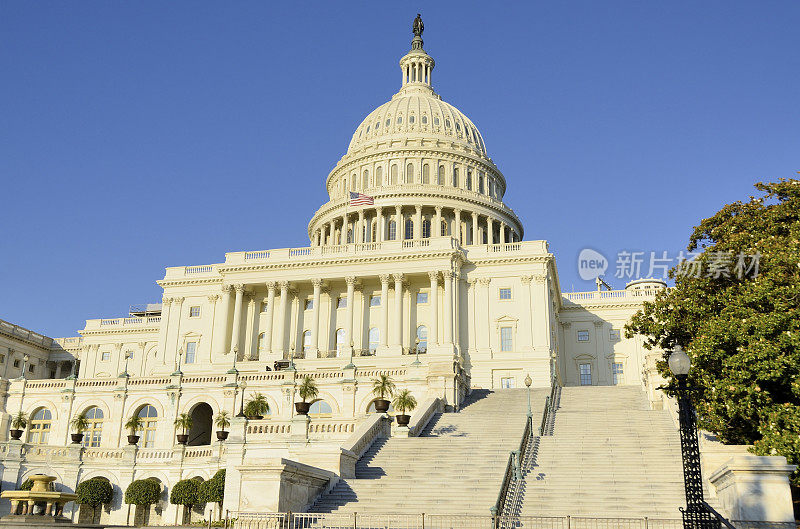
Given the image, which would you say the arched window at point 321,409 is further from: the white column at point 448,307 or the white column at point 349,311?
the white column at point 349,311

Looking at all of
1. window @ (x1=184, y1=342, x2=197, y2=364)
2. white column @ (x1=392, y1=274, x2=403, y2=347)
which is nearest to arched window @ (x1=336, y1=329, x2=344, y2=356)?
white column @ (x1=392, y1=274, x2=403, y2=347)

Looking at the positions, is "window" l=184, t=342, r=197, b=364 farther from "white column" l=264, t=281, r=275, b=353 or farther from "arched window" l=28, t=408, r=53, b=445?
"arched window" l=28, t=408, r=53, b=445

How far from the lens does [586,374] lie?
81.7 metres

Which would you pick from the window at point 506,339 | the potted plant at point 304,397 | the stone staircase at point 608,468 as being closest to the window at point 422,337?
the window at point 506,339

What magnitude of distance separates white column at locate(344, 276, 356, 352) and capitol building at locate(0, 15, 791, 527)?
22 centimetres

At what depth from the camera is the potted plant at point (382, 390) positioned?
126ft

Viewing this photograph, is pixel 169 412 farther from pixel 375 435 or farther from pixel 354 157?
pixel 354 157

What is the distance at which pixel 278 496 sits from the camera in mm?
22797

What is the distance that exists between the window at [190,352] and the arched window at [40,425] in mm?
24290

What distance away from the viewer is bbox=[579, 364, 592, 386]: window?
8129 centimetres

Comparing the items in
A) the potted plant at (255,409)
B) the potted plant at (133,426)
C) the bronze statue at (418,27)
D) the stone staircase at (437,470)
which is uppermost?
the bronze statue at (418,27)

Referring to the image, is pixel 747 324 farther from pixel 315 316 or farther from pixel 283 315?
pixel 283 315

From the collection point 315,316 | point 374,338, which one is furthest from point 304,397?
point 374,338

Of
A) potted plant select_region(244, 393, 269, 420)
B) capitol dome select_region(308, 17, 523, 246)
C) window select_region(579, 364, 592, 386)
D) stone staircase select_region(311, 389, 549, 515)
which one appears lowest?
stone staircase select_region(311, 389, 549, 515)
